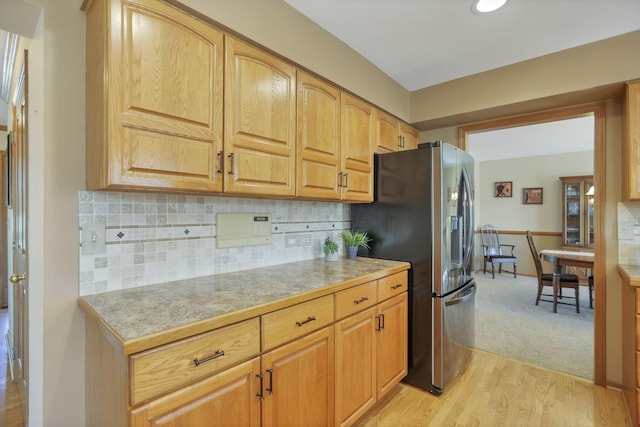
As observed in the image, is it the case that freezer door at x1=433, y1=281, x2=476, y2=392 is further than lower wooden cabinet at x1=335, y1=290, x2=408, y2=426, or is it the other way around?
freezer door at x1=433, y1=281, x2=476, y2=392

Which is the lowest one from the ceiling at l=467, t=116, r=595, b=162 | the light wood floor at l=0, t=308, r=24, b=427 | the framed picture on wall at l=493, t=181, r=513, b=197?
the light wood floor at l=0, t=308, r=24, b=427

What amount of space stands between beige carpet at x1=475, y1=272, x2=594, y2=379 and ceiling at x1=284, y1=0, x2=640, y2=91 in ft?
8.08

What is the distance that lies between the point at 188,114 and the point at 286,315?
95 cm

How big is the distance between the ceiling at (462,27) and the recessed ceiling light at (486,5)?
0.04m

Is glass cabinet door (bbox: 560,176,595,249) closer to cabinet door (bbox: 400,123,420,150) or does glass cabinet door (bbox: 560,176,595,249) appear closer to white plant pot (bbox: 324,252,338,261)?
cabinet door (bbox: 400,123,420,150)

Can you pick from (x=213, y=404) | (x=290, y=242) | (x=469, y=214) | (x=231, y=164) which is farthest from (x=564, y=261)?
(x=213, y=404)

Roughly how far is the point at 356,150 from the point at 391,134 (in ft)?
1.98

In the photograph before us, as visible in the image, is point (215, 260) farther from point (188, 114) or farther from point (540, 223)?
point (540, 223)

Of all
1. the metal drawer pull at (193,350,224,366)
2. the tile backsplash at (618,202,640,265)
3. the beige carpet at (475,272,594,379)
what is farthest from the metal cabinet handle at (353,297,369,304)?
the tile backsplash at (618,202,640,265)

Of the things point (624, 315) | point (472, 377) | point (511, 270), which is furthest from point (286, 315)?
point (511, 270)

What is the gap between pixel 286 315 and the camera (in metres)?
1.31

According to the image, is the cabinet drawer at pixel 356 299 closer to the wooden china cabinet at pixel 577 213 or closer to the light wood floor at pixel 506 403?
the light wood floor at pixel 506 403

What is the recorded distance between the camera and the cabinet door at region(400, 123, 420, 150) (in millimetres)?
2837

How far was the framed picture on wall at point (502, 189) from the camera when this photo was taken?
256 inches
